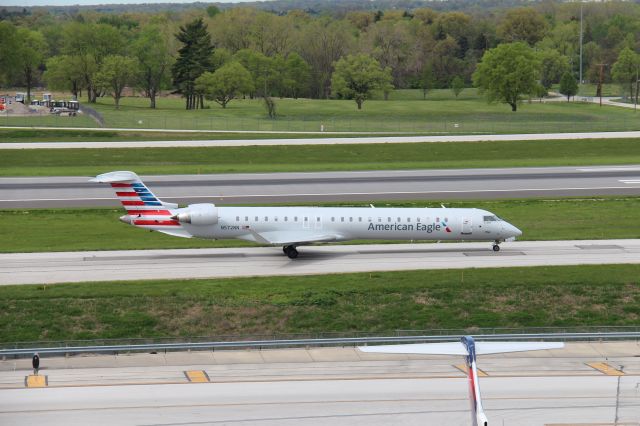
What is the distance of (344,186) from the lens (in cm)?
8038

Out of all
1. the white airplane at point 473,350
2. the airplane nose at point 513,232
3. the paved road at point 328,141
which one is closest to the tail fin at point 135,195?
the airplane nose at point 513,232

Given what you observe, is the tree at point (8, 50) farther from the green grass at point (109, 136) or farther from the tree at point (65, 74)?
the tree at point (65, 74)

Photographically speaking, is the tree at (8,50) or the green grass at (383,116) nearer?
the tree at (8,50)

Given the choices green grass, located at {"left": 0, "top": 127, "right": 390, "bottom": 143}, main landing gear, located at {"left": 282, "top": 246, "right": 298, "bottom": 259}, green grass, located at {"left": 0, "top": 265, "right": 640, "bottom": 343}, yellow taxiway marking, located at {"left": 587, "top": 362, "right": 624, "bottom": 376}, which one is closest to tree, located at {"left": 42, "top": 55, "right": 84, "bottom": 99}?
green grass, located at {"left": 0, "top": 127, "right": 390, "bottom": 143}

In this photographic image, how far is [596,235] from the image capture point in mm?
60250

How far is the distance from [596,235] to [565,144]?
46.8m

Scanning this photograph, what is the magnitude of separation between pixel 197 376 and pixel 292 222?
20199 millimetres

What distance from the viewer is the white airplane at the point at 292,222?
177 ft

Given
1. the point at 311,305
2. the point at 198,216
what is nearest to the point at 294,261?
the point at 198,216

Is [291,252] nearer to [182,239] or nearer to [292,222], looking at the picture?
[292,222]

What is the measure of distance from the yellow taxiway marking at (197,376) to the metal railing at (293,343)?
8.01 feet

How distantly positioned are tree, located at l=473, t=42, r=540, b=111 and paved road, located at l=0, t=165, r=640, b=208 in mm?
69235

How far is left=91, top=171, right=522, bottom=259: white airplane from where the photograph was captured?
53.9 meters

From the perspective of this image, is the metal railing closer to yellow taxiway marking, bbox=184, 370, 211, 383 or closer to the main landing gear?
yellow taxiway marking, bbox=184, 370, 211, 383
